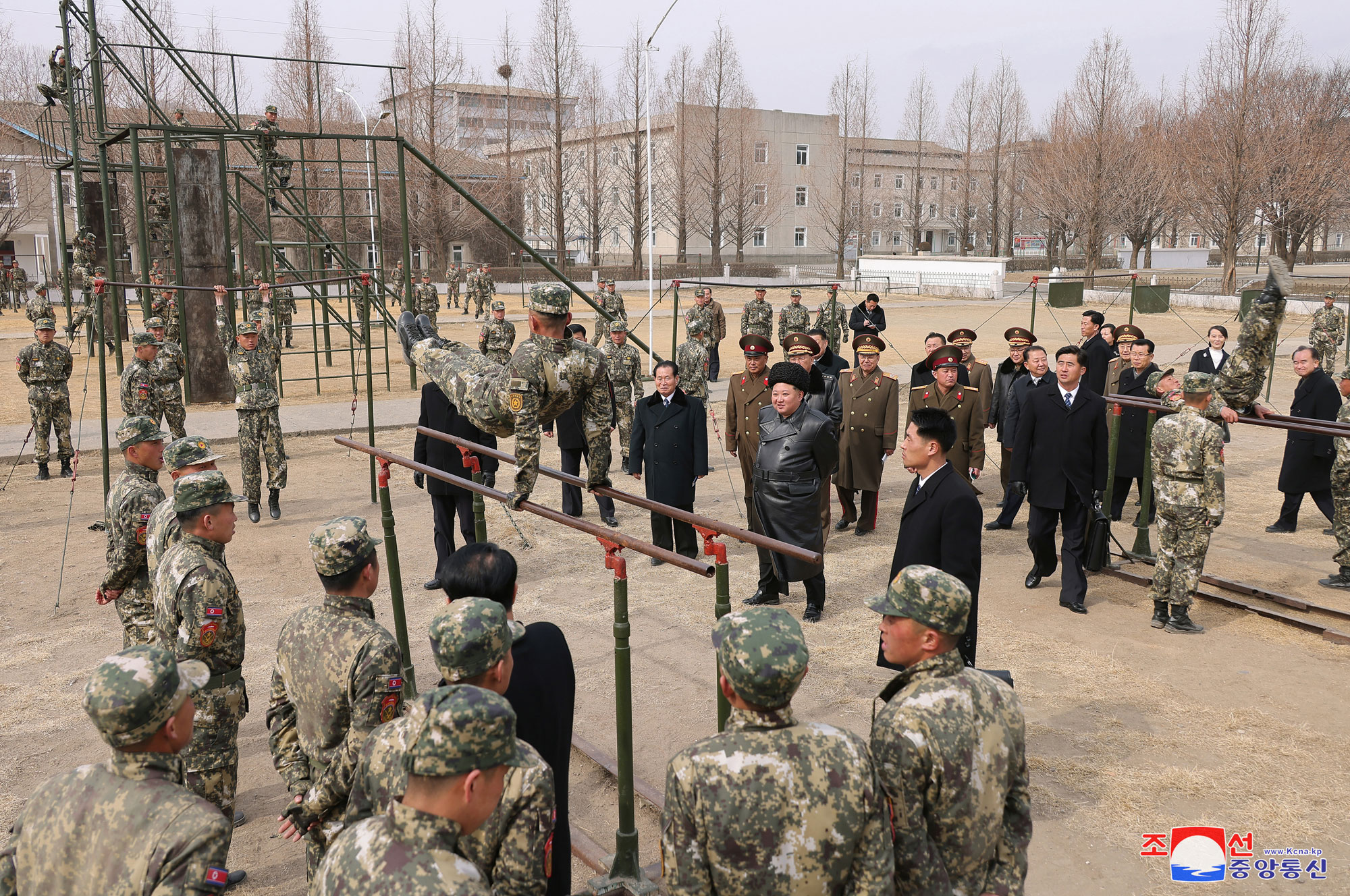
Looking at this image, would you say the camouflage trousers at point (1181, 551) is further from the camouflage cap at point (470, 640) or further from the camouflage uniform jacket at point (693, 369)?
the camouflage uniform jacket at point (693, 369)

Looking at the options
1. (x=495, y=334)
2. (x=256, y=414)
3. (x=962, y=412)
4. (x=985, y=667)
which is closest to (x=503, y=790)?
(x=985, y=667)

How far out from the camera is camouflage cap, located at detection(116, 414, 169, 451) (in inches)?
207

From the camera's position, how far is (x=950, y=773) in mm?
2566

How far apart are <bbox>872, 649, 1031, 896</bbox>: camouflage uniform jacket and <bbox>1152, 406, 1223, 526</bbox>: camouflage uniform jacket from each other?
4535 mm

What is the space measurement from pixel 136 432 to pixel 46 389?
7.91 metres

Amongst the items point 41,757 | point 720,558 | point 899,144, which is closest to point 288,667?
point 720,558

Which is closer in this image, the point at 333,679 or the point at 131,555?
the point at 333,679

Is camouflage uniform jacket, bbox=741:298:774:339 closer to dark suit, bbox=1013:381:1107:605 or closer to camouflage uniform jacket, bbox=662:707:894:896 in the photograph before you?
dark suit, bbox=1013:381:1107:605

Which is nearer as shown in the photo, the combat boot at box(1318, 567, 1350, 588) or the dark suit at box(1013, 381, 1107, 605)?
the dark suit at box(1013, 381, 1107, 605)

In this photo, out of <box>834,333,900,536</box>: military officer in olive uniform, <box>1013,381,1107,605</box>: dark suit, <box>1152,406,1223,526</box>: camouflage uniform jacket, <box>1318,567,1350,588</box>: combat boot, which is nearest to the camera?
<box>1152,406,1223,526</box>: camouflage uniform jacket

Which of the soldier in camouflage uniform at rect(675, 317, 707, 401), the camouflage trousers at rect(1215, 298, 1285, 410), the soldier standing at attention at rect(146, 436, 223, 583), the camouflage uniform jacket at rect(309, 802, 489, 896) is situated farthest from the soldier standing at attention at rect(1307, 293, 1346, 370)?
the camouflage uniform jacket at rect(309, 802, 489, 896)

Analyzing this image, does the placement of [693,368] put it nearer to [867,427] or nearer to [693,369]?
[693,369]

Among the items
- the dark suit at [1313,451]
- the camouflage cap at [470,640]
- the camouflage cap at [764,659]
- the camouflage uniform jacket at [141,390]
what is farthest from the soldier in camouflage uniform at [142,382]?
the dark suit at [1313,451]

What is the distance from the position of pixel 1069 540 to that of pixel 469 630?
601cm
